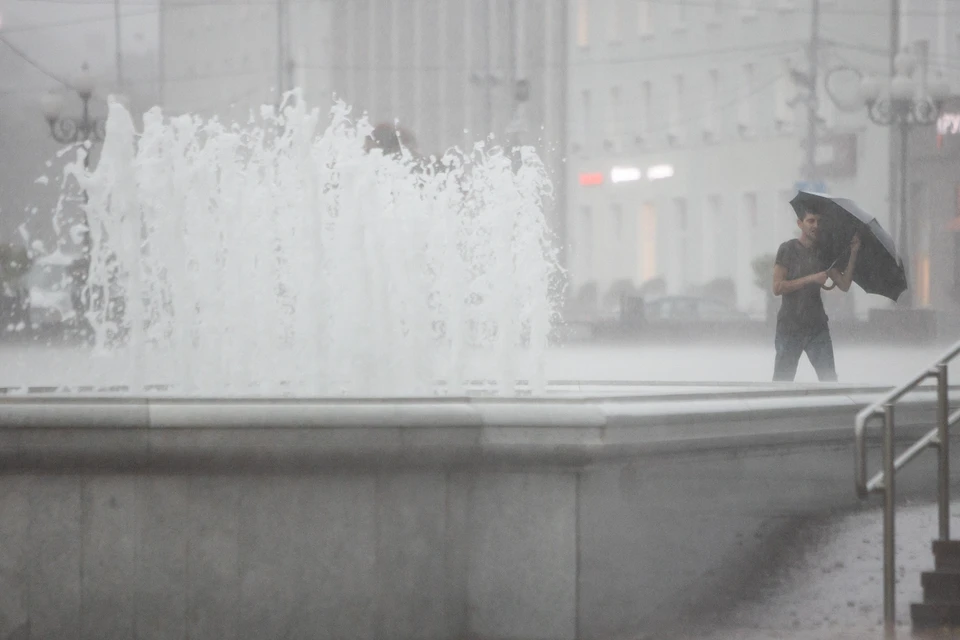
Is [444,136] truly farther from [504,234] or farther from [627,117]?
[504,234]

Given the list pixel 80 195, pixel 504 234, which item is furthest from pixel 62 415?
pixel 80 195

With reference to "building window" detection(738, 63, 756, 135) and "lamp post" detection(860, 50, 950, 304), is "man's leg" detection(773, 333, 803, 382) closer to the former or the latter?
"building window" detection(738, 63, 756, 135)

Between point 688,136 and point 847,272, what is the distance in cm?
371

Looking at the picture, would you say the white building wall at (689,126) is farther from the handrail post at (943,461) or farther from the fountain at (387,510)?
the handrail post at (943,461)

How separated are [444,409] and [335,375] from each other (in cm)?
301

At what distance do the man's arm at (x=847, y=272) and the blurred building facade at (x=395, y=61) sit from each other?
3555 millimetres

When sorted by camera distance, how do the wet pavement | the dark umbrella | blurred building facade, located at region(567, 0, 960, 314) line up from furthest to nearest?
blurred building facade, located at region(567, 0, 960, 314), the dark umbrella, the wet pavement

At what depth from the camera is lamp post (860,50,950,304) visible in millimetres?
13445

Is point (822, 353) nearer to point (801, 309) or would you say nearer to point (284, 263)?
point (801, 309)

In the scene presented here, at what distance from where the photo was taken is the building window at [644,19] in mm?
11896

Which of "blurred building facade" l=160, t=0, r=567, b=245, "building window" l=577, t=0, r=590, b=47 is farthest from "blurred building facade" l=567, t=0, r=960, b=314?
"blurred building facade" l=160, t=0, r=567, b=245

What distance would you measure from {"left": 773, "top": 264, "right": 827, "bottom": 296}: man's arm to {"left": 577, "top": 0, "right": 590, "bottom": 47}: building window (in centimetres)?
384

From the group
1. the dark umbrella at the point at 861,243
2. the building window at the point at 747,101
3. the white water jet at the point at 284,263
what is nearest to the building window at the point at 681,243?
the building window at the point at 747,101

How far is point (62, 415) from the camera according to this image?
5379 mm
